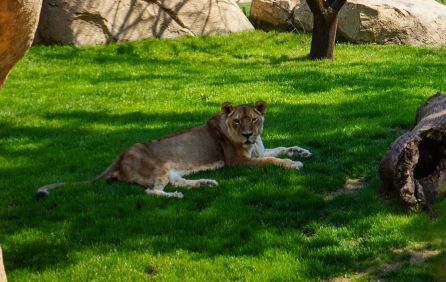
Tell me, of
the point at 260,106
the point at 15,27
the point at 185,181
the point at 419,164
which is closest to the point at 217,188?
the point at 185,181

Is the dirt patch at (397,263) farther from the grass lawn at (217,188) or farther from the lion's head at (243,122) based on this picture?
the lion's head at (243,122)

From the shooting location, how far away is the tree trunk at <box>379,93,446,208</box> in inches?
323

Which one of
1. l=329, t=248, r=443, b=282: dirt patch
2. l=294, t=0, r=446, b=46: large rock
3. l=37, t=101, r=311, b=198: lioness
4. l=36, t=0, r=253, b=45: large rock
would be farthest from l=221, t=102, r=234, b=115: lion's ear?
l=294, t=0, r=446, b=46: large rock

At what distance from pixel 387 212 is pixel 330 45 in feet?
41.8

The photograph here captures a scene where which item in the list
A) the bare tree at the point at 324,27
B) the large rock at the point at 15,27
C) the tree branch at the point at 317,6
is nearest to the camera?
the large rock at the point at 15,27

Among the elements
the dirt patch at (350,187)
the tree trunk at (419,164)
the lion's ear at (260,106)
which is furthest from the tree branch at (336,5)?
the tree trunk at (419,164)

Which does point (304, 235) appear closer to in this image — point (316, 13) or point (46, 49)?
point (316, 13)

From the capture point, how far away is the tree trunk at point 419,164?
820 cm

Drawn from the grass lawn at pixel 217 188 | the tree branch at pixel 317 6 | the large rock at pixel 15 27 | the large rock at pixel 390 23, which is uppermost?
the large rock at pixel 15 27

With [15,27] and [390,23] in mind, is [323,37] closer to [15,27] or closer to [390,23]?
[390,23]

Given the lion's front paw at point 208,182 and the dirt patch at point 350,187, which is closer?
the dirt patch at point 350,187

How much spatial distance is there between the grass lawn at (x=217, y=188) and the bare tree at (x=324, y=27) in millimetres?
672

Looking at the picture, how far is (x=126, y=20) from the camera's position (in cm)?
2383

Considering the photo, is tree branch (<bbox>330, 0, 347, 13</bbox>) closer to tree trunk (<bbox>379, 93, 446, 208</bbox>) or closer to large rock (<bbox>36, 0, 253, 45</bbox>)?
large rock (<bbox>36, 0, 253, 45</bbox>)
